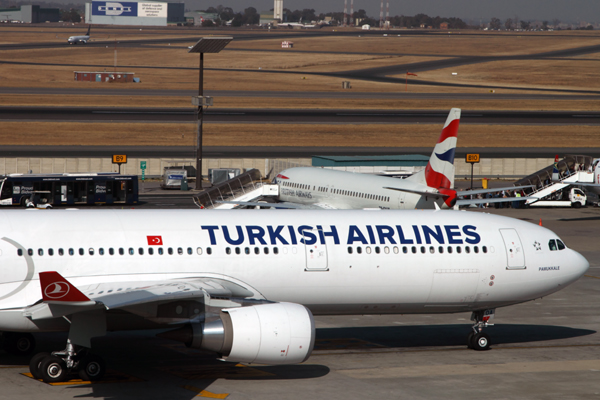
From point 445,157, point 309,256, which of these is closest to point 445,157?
point 445,157

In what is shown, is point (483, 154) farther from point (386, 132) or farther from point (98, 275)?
point (98, 275)

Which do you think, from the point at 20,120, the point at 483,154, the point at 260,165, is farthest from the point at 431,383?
the point at 20,120

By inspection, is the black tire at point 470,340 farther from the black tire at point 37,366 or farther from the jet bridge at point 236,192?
the jet bridge at point 236,192

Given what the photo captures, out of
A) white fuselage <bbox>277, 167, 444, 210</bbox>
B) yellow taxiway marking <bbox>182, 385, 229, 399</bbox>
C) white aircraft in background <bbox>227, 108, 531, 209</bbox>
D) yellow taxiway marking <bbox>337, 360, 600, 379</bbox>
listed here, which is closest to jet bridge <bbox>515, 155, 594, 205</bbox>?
white aircraft in background <bbox>227, 108, 531, 209</bbox>

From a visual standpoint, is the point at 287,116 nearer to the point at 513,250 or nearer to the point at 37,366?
the point at 513,250

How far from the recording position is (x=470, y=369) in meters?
23.5

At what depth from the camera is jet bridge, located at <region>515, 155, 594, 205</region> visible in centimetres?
6925

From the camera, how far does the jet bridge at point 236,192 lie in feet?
197

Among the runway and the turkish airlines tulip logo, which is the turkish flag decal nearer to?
the turkish airlines tulip logo

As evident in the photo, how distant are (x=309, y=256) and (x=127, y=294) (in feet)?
19.9

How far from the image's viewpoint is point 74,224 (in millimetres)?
22484

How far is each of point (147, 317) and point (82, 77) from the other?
467 ft

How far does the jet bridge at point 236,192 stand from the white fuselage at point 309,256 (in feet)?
116

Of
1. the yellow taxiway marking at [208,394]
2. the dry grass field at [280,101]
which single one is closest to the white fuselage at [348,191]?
the yellow taxiway marking at [208,394]
